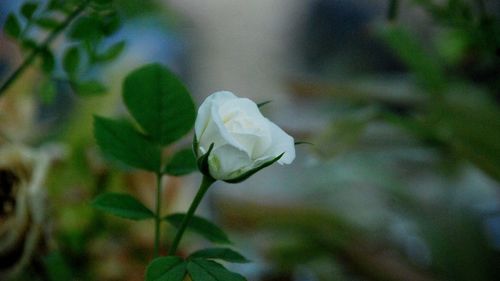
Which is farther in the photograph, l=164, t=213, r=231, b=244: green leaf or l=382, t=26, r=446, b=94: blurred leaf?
l=382, t=26, r=446, b=94: blurred leaf

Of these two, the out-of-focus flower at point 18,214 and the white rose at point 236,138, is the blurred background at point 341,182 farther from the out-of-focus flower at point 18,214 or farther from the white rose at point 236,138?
the white rose at point 236,138

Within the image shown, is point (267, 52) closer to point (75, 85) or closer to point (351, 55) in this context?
point (351, 55)

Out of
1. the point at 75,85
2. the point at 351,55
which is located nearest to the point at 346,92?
the point at 75,85

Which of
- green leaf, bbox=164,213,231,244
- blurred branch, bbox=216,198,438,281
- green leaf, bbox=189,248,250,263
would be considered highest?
green leaf, bbox=189,248,250,263

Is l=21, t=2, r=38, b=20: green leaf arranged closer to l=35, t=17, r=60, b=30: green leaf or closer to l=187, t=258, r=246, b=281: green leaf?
l=35, t=17, r=60, b=30: green leaf

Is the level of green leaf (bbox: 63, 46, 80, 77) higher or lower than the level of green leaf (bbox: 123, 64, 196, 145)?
lower

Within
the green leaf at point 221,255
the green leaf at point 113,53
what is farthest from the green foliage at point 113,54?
the green leaf at point 221,255

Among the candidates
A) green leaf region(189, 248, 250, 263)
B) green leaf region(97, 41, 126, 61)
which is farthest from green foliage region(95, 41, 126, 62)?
green leaf region(189, 248, 250, 263)
